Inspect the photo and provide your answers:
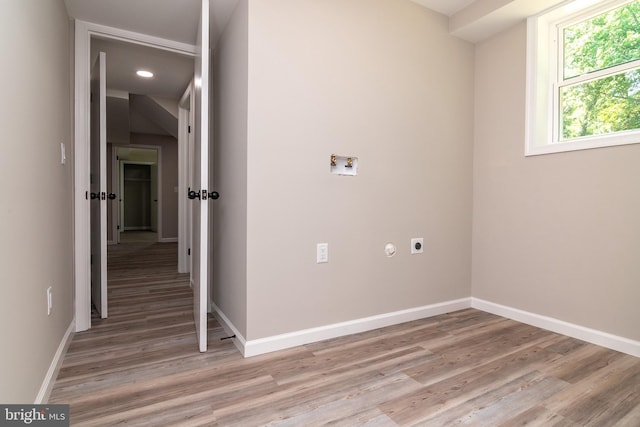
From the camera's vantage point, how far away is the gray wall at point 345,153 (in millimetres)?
2057

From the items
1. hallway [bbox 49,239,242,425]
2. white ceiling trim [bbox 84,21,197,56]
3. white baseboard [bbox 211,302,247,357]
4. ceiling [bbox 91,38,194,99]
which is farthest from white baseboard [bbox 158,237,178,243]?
white ceiling trim [bbox 84,21,197,56]

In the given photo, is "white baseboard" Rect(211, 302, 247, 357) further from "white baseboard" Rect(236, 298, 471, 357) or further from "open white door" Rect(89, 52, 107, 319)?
"open white door" Rect(89, 52, 107, 319)

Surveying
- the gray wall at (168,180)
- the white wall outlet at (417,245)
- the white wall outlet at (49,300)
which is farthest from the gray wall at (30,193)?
the gray wall at (168,180)

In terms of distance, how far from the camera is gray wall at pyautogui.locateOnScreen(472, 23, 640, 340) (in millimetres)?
2107

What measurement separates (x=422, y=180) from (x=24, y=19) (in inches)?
99.2

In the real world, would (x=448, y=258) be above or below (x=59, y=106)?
below

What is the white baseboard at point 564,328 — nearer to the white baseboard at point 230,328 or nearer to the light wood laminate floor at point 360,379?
the light wood laminate floor at point 360,379

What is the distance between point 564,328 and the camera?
7.79ft

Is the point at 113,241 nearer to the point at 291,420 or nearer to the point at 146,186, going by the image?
the point at 146,186

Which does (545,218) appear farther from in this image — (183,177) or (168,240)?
(168,240)

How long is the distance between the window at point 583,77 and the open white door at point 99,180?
3.37 m

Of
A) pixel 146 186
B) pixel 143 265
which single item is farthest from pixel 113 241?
pixel 146 186

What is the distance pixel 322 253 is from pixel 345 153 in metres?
0.72

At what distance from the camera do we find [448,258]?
9.45 ft
